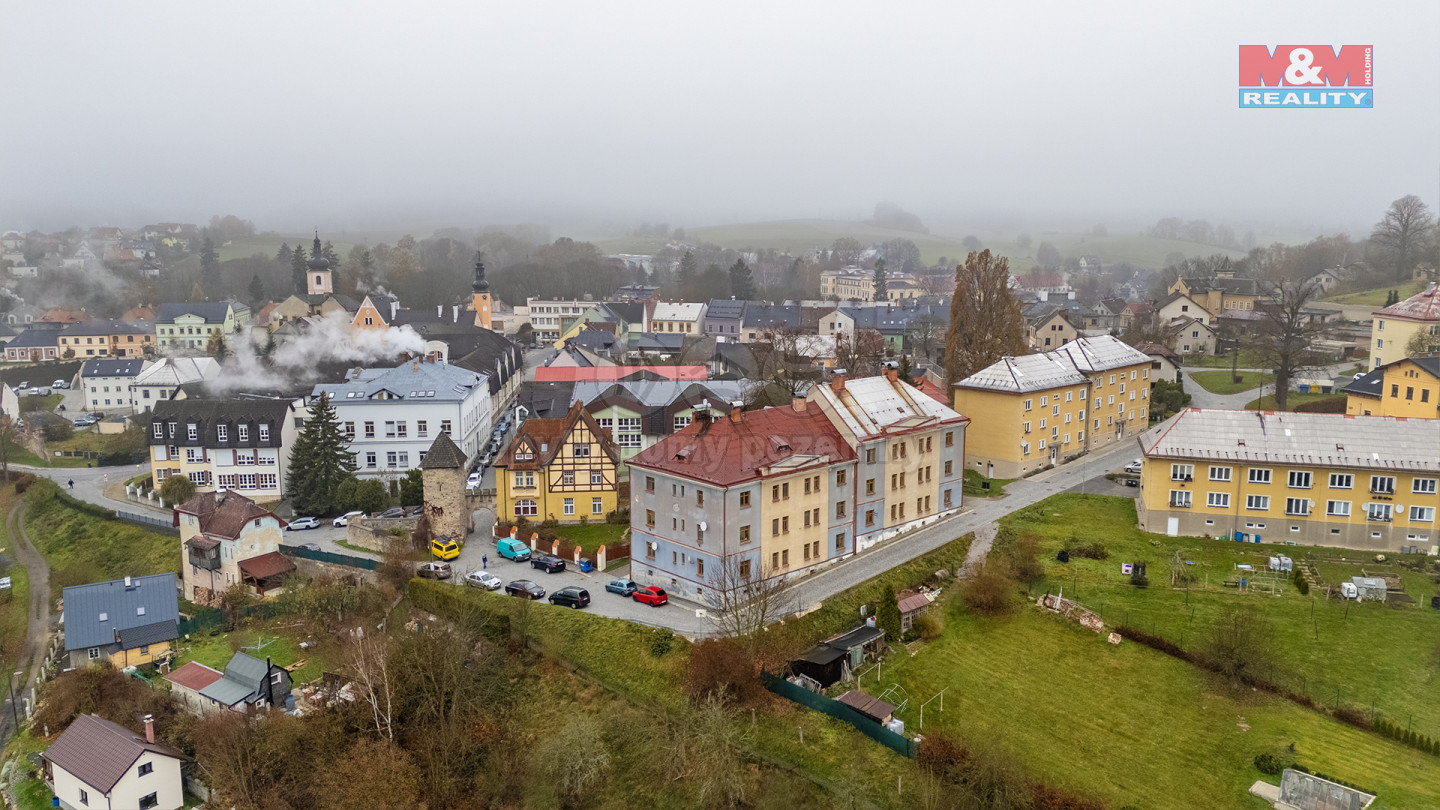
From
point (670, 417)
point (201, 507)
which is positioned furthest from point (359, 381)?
point (670, 417)

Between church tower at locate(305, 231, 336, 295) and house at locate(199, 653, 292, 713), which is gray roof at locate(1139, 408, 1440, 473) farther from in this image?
church tower at locate(305, 231, 336, 295)

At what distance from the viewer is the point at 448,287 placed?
14100 centimetres

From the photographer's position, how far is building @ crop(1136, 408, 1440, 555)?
41.3m

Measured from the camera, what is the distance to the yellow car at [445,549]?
45562 mm

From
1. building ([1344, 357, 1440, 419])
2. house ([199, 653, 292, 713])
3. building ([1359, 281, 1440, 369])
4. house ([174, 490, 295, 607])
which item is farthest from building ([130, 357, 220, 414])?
building ([1359, 281, 1440, 369])

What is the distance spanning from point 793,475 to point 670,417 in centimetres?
2067

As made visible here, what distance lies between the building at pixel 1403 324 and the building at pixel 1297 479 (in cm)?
2137

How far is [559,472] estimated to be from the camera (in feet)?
160

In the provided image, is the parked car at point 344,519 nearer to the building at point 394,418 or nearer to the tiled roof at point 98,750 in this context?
the building at point 394,418

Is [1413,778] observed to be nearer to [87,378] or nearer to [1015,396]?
[1015,396]

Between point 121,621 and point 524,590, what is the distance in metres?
18.0

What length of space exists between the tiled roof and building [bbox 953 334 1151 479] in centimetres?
4006

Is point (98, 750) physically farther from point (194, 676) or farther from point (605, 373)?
point (605, 373)

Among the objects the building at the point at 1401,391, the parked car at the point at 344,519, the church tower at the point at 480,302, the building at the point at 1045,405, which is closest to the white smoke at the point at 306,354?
the parked car at the point at 344,519
